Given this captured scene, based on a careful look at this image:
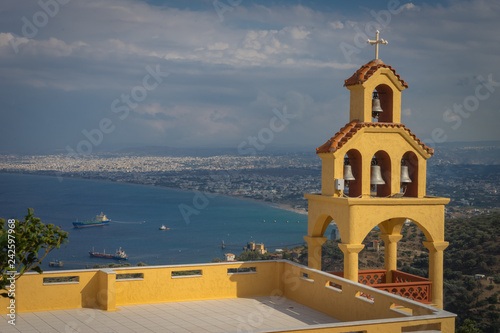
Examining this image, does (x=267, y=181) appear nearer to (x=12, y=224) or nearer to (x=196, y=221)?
(x=196, y=221)

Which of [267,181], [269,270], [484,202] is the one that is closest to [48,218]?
[267,181]

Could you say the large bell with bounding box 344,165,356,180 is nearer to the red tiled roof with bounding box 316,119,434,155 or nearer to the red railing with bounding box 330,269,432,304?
the red tiled roof with bounding box 316,119,434,155

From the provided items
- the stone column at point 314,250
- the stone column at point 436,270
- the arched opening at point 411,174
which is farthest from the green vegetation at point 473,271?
the stone column at point 314,250

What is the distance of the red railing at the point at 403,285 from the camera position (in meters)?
11.2

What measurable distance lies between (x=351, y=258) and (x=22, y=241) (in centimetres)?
583

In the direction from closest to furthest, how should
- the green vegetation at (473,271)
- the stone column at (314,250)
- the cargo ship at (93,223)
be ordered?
the stone column at (314,250) < the green vegetation at (473,271) < the cargo ship at (93,223)

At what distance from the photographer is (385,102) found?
483 inches

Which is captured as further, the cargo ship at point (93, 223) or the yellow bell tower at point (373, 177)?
the cargo ship at point (93, 223)

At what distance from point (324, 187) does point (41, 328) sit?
574 cm

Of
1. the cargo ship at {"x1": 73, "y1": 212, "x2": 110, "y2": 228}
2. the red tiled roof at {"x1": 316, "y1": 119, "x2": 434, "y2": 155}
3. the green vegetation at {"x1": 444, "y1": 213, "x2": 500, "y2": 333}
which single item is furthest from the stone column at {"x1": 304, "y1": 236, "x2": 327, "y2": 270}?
the cargo ship at {"x1": 73, "y1": 212, "x2": 110, "y2": 228}

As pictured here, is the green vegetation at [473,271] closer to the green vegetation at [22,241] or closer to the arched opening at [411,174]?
the arched opening at [411,174]

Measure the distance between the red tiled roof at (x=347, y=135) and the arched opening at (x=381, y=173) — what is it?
629 millimetres

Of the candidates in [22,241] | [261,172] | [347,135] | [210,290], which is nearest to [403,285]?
[347,135]

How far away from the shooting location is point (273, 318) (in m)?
10.7
